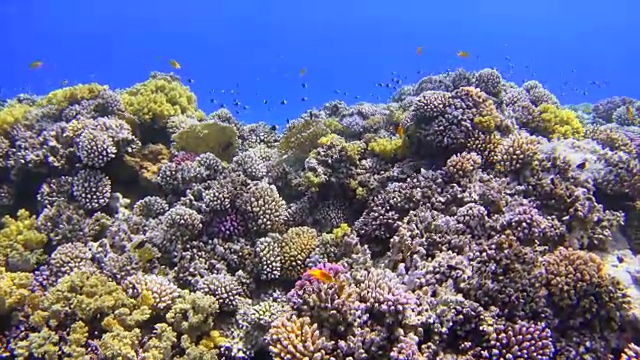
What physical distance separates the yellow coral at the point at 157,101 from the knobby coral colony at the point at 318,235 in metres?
0.04

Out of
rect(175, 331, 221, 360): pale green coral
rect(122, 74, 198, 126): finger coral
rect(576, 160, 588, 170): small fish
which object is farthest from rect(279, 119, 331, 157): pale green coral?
rect(576, 160, 588, 170): small fish

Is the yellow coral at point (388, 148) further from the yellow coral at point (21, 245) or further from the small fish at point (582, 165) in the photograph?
the yellow coral at point (21, 245)

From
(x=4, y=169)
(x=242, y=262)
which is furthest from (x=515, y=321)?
(x=4, y=169)

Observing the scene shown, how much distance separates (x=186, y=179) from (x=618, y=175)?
7052 mm

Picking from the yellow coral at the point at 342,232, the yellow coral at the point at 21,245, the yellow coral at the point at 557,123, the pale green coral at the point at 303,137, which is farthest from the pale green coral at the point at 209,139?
the yellow coral at the point at 557,123

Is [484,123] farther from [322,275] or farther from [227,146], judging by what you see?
[227,146]

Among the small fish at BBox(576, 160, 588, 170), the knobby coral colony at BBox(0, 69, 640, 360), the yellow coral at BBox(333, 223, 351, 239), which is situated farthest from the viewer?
the small fish at BBox(576, 160, 588, 170)

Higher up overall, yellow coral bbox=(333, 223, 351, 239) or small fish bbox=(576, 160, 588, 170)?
small fish bbox=(576, 160, 588, 170)

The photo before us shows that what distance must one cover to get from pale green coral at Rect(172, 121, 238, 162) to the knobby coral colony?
4 centimetres

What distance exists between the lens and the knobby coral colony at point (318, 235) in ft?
16.3

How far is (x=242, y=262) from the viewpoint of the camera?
6.49m

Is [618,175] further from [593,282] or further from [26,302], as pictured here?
[26,302]

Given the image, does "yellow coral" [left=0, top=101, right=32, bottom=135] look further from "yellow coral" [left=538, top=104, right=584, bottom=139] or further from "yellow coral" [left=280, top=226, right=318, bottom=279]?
"yellow coral" [left=538, top=104, right=584, bottom=139]

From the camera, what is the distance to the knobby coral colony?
496cm
